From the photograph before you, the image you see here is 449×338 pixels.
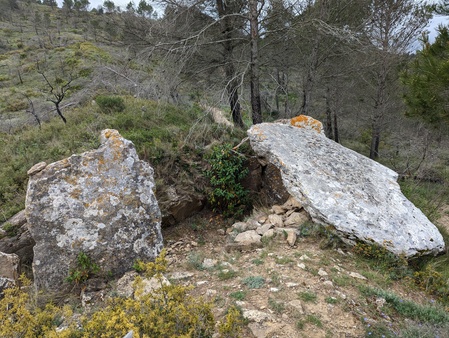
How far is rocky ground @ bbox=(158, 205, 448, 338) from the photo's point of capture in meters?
2.68

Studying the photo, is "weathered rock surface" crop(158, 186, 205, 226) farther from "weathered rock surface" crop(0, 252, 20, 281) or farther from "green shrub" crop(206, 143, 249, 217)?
"weathered rock surface" crop(0, 252, 20, 281)

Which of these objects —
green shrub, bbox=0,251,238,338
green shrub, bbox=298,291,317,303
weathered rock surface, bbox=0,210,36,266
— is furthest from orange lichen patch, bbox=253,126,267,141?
weathered rock surface, bbox=0,210,36,266

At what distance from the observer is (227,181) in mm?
5973

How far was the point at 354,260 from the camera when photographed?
3.94 m

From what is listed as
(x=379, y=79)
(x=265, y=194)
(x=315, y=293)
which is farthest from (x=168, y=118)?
(x=379, y=79)

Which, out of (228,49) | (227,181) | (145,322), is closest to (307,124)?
(227,181)

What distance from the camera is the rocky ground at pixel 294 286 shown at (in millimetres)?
2684

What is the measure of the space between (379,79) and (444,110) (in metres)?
4.95

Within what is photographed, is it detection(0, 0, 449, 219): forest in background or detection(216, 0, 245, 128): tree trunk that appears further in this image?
detection(216, 0, 245, 128): tree trunk

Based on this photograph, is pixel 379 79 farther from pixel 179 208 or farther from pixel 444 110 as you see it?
pixel 179 208

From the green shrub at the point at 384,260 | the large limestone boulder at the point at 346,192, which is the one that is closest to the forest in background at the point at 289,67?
the large limestone boulder at the point at 346,192

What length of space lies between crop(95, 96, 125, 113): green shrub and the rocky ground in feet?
18.3

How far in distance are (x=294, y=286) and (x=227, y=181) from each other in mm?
3076

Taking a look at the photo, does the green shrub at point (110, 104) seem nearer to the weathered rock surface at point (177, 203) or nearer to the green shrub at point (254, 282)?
the weathered rock surface at point (177, 203)
